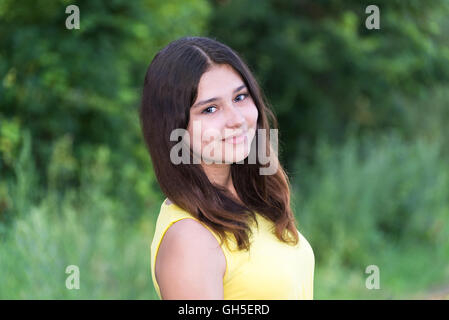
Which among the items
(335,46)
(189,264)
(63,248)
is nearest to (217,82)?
(189,264)

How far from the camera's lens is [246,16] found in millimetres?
8328

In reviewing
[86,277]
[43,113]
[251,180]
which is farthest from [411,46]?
[251,180]

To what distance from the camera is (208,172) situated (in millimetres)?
1971

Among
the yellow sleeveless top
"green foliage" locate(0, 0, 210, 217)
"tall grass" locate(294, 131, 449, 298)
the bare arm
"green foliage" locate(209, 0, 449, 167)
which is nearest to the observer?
the bare arm

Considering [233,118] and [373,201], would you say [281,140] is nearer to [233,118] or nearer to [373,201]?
[373,201]

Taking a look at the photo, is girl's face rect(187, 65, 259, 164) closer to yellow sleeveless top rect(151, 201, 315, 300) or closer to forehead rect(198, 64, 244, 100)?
forehead rect(198, 64, 244, 100)

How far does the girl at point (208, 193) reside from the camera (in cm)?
167

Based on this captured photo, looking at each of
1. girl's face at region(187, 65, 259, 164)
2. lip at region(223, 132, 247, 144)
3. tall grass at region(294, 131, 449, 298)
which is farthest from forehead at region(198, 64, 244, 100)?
tall grass at region(294, 131, 449, 298)

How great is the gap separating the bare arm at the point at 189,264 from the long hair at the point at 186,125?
65 mm

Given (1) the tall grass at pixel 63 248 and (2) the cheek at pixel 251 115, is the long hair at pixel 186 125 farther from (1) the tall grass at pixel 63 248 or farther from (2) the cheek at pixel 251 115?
(1) the tall grass at pixel 63 248

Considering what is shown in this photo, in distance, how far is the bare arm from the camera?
64.1 inches

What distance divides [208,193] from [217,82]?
12.8 inches
